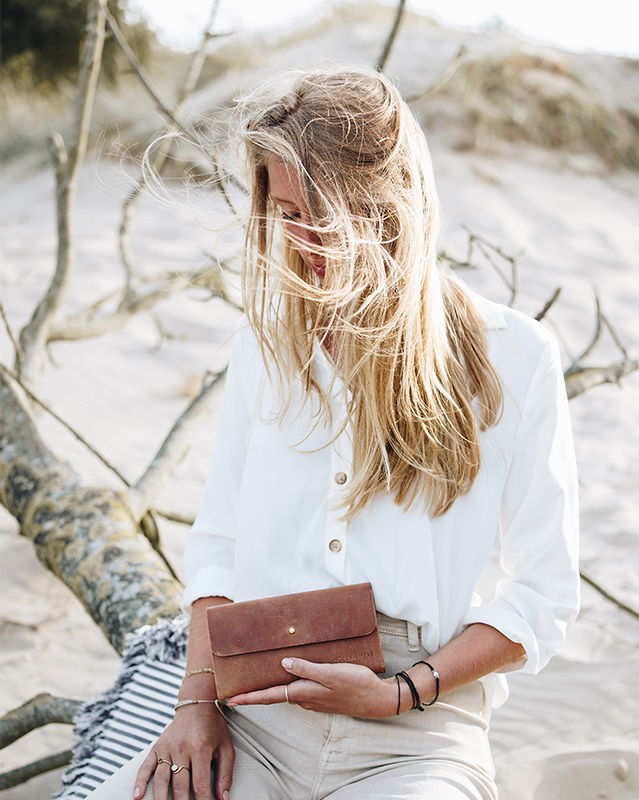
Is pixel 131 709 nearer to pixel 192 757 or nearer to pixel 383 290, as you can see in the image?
pixel 192 757

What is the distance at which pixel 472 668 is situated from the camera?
4.35ft

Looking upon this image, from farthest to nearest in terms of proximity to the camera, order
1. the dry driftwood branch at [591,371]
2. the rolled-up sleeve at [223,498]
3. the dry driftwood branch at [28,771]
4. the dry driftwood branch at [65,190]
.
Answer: the dry driftwood branch at [65,190] < the dry driftwood branch at [591,371] < the dry driftwood branch at [28,771] < the rolled-up sleeve at [223,498]

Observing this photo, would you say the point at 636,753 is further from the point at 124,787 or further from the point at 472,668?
the point at 124,787

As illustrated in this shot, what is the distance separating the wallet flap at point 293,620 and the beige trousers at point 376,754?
3.7 inches

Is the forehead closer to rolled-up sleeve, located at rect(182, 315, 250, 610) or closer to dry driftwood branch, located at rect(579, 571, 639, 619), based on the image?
rolled-up sleeve, located at rect(182, 315, 250, 610)

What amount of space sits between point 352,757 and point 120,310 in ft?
7.57

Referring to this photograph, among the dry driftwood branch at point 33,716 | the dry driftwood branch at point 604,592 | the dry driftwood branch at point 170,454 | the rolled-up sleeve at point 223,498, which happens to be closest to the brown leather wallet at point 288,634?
the rolled-up sleeve at point 223,498

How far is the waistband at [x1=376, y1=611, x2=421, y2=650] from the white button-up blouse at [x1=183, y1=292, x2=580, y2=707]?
0.01 meters

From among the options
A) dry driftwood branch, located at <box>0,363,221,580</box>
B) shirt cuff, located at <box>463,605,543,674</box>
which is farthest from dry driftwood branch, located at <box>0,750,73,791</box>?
shirt cuff, located at <box>463,605,543,674</box>

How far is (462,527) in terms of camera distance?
1.38 m

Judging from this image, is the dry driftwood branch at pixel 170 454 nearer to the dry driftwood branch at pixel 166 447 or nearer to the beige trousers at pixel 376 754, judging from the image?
the dry driftwood branch at pixel 166 447

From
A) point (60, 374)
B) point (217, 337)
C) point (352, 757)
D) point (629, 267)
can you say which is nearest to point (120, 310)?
point (60, 374)

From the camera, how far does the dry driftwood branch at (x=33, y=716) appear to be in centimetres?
198

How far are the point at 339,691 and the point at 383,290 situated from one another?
0.60m
